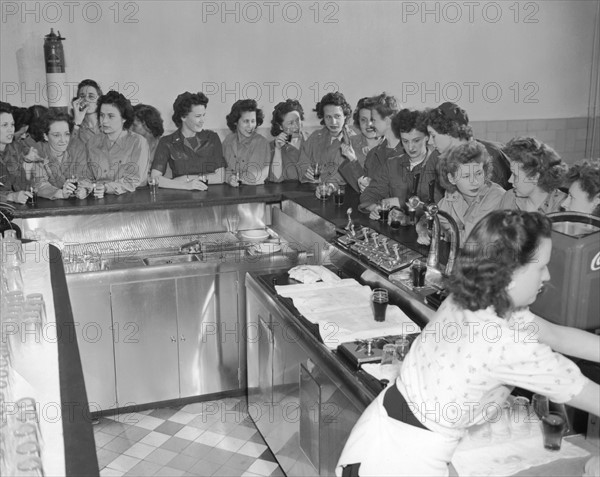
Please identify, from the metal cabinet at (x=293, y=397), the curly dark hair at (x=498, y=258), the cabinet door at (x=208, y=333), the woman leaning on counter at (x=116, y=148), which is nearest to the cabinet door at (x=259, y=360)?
the metal cabinet at (x=293, y=397)

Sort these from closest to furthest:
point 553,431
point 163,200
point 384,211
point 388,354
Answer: point 553,431
point 388,354
point 384,211
point 163,200

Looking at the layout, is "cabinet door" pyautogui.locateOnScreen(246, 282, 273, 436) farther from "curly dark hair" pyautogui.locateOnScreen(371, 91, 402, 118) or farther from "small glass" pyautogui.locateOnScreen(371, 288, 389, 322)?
"curly dark hair" pyautogui.locateOnScreen(371, 91, 402, 118)

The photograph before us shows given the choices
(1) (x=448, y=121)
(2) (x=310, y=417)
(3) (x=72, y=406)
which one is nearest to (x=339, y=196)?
(1) (x=448, y=121)

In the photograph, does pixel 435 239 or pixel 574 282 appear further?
pixel 435 239

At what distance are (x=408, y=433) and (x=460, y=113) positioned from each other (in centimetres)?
261

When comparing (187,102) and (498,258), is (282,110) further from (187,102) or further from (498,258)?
(498,258)

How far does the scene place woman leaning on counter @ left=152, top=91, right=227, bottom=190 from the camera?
5684 millimetres

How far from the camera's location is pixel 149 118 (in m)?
6.03

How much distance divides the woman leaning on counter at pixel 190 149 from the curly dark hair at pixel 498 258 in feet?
12.6

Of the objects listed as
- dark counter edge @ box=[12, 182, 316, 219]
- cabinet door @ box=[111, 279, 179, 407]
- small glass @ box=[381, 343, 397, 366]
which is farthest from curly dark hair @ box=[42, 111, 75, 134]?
small glass @ box=[381, 343, 397, 366]

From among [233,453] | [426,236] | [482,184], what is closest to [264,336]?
[233,453]

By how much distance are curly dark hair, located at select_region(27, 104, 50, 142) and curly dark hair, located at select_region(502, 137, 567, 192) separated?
130 inches

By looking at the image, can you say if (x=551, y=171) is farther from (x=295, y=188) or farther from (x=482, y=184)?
(x=295, y=188)

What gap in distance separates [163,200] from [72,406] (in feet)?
9.66
